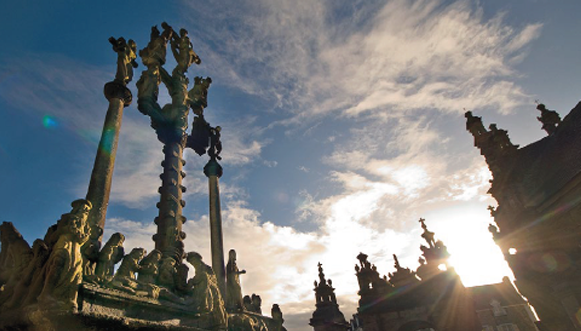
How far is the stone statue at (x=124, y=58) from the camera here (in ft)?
34.5

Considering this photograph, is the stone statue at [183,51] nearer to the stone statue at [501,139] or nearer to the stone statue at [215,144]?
the stone statue at [215,144]

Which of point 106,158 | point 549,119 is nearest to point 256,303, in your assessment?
point 106,158

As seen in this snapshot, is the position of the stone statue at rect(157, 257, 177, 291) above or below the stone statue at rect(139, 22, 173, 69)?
below

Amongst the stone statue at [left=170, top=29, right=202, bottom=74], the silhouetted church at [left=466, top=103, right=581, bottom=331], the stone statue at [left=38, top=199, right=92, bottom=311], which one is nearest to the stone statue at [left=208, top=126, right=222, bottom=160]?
the stone statue at [left=170, top=29, right=202, bottom=74]

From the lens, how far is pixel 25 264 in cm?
478

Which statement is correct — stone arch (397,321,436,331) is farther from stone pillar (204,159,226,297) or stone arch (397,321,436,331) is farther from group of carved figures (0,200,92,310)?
group of carved figures (0,200,92,310)

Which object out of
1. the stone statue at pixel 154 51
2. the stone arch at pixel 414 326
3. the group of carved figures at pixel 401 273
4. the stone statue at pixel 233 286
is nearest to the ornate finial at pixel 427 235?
the group of carved figures at pixel 401 273

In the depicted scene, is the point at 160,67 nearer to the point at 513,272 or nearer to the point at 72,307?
the point at 72,307

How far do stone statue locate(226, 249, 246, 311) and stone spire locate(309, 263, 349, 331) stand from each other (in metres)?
10.6

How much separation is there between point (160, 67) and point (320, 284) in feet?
55.9

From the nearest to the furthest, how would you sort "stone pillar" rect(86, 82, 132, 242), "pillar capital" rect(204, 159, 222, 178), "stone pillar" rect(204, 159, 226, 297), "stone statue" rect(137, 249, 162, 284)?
"stone statue" rect(137, 249, 162, 284) < "stone pillar" rect(86, 82, 132, 242) < "stone pillar" rect(204, 159, 226, 297) < "pillar capital" rect(204, 159, 222, 178)

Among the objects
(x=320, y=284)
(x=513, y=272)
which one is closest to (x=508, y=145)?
(x=513, y=272)

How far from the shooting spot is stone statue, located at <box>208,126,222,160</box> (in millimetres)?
16094

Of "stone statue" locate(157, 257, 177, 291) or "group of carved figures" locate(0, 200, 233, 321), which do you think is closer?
"group of carved figures" locate(0, 200, 233, 321)
